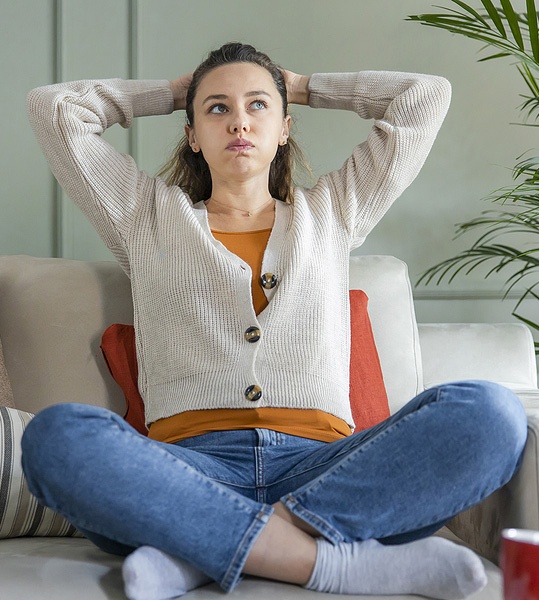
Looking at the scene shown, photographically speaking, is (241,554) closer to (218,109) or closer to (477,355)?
(218,109)

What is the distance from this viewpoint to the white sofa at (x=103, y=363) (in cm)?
118

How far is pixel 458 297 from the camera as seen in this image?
2.60 m

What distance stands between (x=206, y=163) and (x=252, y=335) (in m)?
0.61

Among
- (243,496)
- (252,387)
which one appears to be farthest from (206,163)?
(243,496)

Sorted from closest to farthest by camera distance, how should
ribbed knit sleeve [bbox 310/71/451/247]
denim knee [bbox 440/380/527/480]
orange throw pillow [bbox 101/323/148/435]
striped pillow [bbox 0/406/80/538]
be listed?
1. denim knee [bbox 440/380/527/480]
2. striped pillow [bbox 0/406/80/538]
3. orange throw pillow [bbox 101/323/148/435]
4. ribbed knit sleeve [bbox 310/71/451/247]


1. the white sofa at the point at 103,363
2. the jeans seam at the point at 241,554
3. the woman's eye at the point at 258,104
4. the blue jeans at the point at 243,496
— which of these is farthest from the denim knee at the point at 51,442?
the woman's eye at the point at 258,104

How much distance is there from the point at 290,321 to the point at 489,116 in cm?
141

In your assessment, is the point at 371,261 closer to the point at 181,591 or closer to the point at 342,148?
the point at 342,148

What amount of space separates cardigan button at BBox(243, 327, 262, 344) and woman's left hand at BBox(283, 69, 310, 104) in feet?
2.25

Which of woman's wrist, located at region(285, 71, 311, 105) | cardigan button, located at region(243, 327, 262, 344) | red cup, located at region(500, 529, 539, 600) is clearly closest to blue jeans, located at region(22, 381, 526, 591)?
cardigan button, located at region(243, 327, 262, 344)

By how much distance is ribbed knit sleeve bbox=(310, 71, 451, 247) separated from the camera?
68.0 inches

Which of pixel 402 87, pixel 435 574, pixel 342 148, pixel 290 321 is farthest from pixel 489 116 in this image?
pixel 435 574

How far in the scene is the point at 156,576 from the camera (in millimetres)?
1053

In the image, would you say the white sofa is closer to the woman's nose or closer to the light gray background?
the woman's nose
